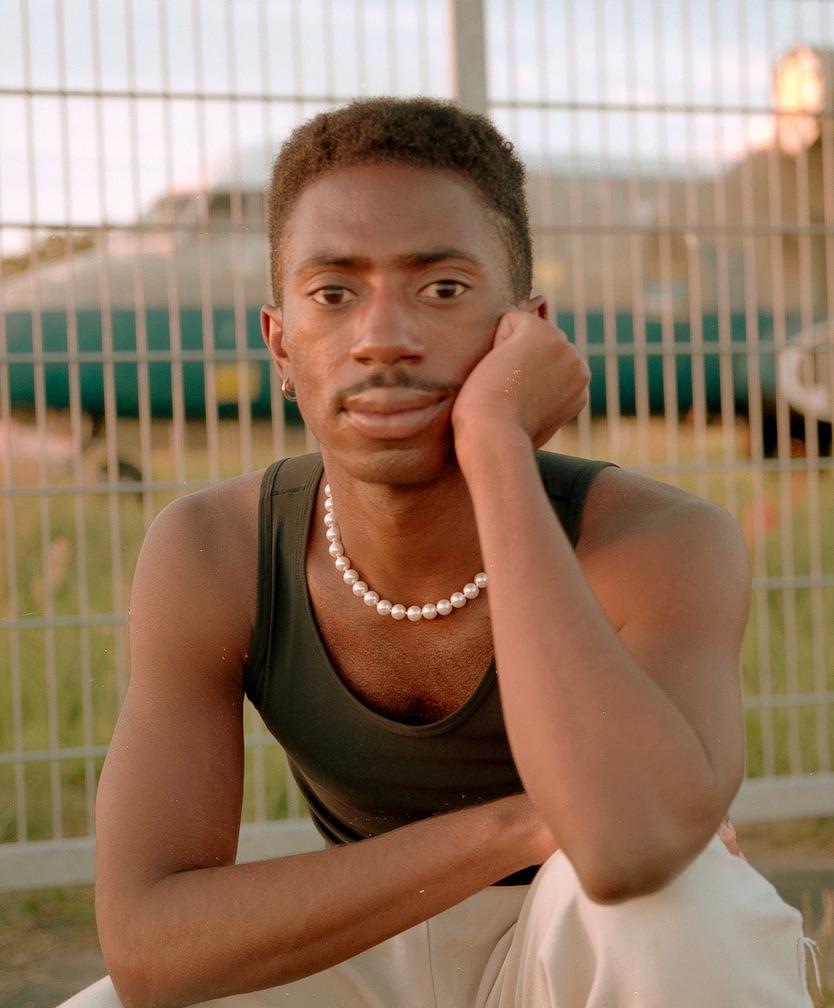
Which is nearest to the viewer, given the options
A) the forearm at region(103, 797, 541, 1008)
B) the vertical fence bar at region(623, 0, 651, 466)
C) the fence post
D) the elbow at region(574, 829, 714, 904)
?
the elbow at region(574, 829, 714, 904)

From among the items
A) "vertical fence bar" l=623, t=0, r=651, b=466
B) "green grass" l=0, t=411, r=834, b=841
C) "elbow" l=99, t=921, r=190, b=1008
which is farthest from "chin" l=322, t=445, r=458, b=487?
"vertical fence bar" l=623, t=0, r=651, b=466

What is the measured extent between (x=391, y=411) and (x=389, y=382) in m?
0.05

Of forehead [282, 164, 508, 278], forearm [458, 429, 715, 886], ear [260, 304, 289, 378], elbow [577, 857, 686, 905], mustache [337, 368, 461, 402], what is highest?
forehead [282, 164, 508, 278]

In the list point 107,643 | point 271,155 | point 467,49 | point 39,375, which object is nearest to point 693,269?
point 467,49

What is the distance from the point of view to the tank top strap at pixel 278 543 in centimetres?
236

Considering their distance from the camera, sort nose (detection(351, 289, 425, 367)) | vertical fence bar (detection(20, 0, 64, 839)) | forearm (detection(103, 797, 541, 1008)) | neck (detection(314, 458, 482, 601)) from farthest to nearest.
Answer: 1. vertical fence bar (detection(20, 0, 64, 839))
2. neck (detection(314, 458, 482, 601))
3. nose (detection(351, 289, 425, 367))
4. forearm (detection(103, 797, 541, 1008))

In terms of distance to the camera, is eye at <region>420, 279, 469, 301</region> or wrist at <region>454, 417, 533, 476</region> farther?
eye at <region>420, 279, 469, 301</region>

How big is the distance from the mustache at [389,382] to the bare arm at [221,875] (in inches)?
23.5

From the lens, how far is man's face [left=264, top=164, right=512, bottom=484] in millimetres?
2109

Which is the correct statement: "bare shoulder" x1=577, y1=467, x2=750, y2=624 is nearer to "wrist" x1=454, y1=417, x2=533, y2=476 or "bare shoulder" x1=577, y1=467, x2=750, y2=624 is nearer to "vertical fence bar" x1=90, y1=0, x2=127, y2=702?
"wrist" x1=454, y1=417, x2=533, y2=476

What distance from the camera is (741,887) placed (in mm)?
1900

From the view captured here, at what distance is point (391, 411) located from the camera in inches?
83.0

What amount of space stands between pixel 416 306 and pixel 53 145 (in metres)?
2.13

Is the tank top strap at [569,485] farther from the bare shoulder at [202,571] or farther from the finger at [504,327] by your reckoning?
the bare shoulder at [202,571]
